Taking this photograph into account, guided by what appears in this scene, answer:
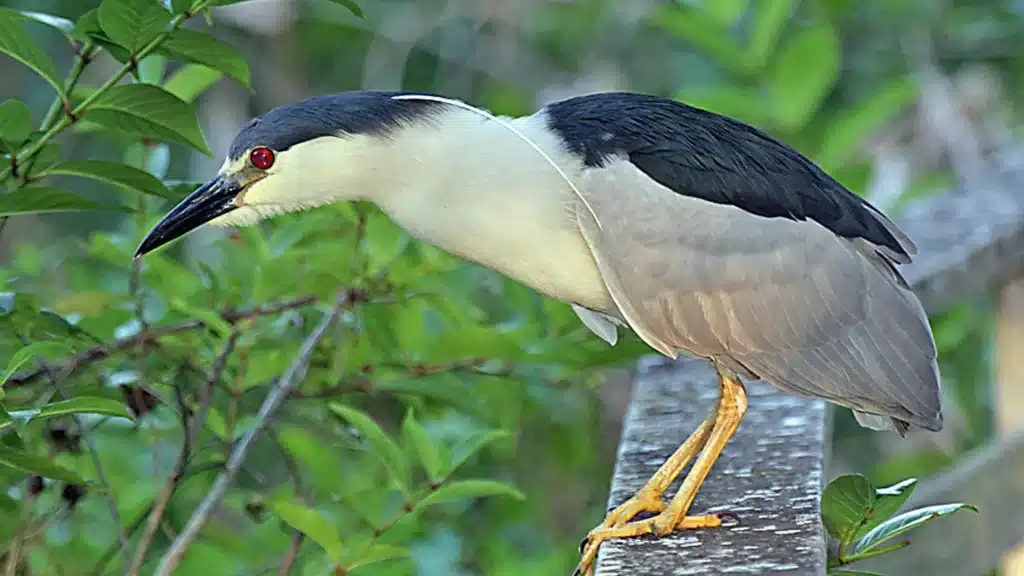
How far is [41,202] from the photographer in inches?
55.1

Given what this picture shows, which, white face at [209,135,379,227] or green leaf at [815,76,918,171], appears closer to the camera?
white face at [209,135,379,227]

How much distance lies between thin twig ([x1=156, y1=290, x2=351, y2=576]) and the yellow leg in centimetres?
44

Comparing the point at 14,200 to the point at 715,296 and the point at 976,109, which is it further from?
the point at 976,109

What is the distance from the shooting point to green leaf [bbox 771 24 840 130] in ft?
8.77

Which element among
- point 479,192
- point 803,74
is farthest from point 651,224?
point 803,74

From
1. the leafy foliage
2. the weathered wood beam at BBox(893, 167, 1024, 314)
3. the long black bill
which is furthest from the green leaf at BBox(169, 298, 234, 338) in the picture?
the weathered wood beam at BBox(893, 167, 1024, 314)

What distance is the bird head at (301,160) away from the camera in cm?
152

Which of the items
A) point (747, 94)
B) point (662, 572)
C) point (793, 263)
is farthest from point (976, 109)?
point (662, 572)

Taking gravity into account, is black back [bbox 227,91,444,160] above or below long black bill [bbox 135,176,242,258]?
above

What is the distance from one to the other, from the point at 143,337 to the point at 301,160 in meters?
0.43

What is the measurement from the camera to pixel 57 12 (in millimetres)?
4449

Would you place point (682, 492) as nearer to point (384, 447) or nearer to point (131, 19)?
point (384, 447)

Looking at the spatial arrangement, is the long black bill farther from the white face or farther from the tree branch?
the tree branch

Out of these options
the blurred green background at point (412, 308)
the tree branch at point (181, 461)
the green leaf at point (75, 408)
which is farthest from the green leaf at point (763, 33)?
the green leaf at point (75, 408)
